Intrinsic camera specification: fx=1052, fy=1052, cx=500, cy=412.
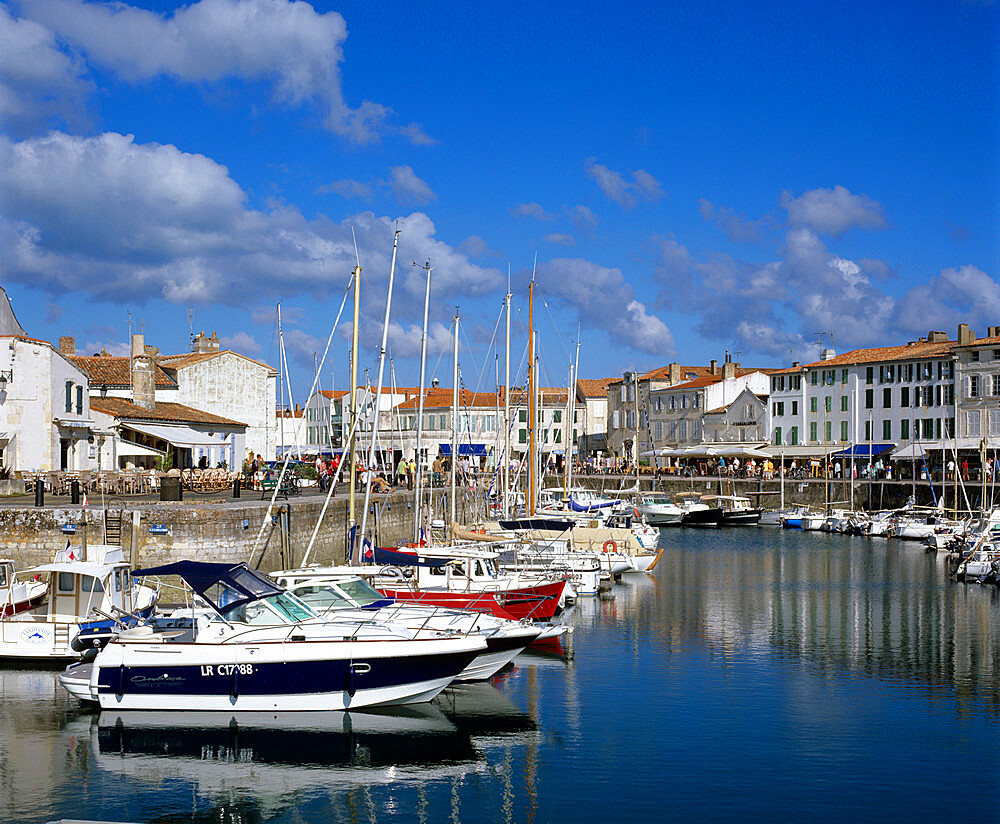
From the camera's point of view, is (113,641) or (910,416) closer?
(113,641)

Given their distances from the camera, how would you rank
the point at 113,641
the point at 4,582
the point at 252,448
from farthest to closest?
the point at 252,448 → the point at 4,582 → the point at 113,641

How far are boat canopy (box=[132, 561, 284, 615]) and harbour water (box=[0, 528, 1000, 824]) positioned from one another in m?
2.38

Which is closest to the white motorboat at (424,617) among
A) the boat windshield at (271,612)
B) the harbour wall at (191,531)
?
the boat windshield at (271,612)

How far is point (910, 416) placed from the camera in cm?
8700

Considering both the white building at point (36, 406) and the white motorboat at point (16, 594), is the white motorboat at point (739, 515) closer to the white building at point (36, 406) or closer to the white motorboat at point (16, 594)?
the white building at point (36, 406)

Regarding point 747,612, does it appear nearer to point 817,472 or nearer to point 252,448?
point 252,448

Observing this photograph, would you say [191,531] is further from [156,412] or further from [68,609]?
[156,412]

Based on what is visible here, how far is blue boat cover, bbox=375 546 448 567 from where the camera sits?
1206 inches

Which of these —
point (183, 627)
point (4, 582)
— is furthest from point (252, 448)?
point (183, 627)

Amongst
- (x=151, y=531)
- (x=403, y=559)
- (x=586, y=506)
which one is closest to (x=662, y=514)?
(x=586, y=506)

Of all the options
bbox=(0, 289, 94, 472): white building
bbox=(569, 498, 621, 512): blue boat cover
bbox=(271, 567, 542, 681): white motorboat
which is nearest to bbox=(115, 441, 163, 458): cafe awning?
bbox=(0, 289, 94, 472): white building

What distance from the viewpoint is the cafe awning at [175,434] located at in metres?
53.4

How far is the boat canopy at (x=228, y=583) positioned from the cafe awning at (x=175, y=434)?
32.1 metres

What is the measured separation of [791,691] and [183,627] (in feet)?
46.2
